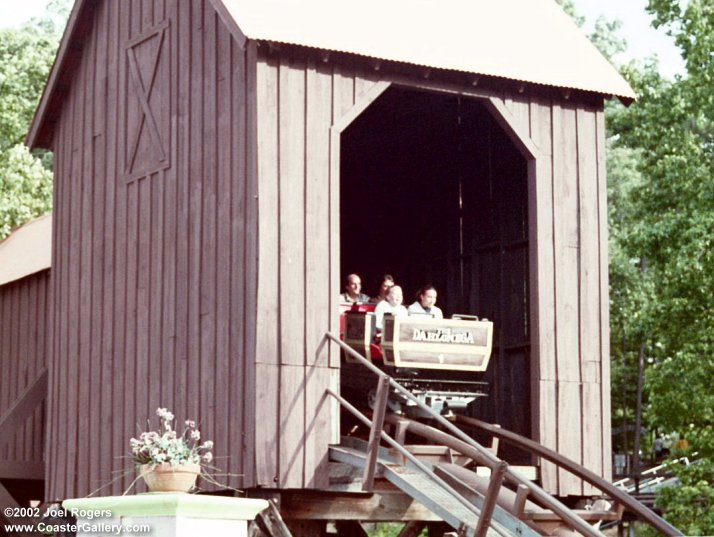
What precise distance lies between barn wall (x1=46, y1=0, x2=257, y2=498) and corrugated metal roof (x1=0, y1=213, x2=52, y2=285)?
3.25 meters

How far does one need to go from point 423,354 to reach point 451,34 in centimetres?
371

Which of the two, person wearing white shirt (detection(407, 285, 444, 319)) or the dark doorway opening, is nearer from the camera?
person wearing white shirt (detection(407, 285, 444, 319))

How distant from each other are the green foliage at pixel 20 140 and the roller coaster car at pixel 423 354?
639 inches

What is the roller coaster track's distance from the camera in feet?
40.9

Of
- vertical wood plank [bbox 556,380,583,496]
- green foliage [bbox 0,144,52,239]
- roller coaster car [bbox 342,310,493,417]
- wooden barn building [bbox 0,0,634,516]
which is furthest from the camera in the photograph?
green foliage [bbox 0,144,52,239]

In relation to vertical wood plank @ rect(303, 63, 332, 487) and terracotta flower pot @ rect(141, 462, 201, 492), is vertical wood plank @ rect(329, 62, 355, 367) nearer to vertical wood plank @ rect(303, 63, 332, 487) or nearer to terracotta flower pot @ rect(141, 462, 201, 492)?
vertical wood plank @ rect(303, 63, 332, 487)

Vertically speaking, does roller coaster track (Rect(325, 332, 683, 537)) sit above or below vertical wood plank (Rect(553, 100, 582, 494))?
below

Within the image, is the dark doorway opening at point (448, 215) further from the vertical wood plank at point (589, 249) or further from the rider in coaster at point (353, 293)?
the rider in coaster at point (353, 293)

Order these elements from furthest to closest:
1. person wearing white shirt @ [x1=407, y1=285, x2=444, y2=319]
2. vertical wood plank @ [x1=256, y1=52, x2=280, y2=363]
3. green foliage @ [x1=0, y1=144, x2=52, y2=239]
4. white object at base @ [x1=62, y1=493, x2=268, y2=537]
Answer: green foliage @ [x1=0, y1=144, x2=52, y2=239], person wearing white shirt @ [x1=407, y1=285, x2=444, y2=319], vertical wood plank @ [x1=256, y1=52, x2=280, y2=363], white object at base @ [x1=62, y1=493, x2=268, y2=537]

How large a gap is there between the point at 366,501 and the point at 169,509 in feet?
17.4

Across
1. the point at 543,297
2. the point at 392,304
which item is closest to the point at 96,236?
the point at 392,304

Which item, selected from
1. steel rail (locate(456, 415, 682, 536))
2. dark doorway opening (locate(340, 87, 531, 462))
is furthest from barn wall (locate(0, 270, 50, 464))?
steel rail (locate(456, 415, 682, 536))

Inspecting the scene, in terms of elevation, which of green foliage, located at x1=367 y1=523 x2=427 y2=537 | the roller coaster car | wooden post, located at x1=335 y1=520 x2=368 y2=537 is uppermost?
the roller coaster car

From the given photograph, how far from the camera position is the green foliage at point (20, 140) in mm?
31359
